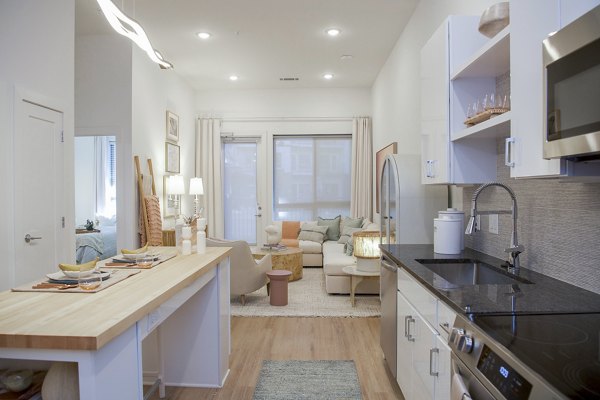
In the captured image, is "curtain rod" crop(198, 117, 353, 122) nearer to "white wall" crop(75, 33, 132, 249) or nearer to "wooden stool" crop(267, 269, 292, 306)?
"white wall" crop(75, 33, 132, 249)

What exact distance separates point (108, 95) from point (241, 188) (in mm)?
3168

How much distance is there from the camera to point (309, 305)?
4.54 meters

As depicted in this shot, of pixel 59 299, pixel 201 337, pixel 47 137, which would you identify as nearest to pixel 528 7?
pixel 59 299

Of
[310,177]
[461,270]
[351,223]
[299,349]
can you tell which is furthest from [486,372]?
[310,177]

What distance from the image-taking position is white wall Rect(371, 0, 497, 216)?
3.13m

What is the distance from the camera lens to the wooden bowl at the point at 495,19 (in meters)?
1.84

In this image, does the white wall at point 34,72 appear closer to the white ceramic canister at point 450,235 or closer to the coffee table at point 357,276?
the coffee table at point 357,276

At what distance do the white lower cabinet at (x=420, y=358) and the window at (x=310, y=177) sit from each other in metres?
5.22

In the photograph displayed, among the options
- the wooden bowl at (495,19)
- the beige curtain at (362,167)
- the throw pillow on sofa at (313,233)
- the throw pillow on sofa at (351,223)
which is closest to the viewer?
the wooden bowl at (495,19)

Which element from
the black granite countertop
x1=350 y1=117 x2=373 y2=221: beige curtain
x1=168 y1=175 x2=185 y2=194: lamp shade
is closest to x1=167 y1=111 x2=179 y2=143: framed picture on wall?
x1=168 y1=175 x2=185 y2=194: lamp shade

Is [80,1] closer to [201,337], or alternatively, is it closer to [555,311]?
[201,337]

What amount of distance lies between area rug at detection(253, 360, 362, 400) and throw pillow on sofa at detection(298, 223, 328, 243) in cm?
383

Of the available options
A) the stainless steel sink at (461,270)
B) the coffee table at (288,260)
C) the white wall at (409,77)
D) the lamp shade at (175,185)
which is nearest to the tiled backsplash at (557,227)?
the stainless steel sink at (461,270)

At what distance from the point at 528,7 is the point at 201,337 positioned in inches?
95.4
